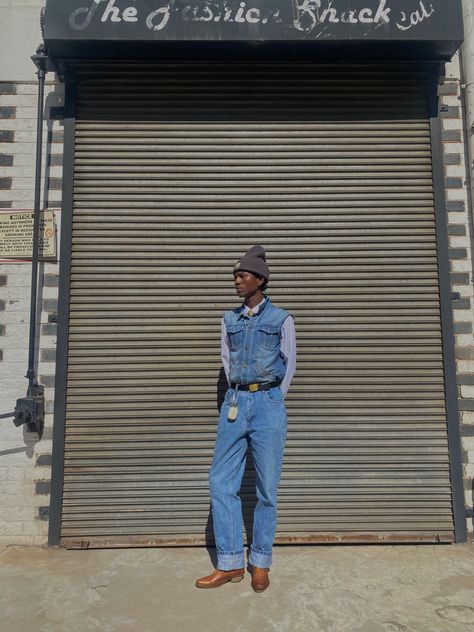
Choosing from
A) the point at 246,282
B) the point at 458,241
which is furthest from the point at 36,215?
the point at 458,241

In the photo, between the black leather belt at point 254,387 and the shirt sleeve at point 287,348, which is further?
the shirt sleeve at point 287,348

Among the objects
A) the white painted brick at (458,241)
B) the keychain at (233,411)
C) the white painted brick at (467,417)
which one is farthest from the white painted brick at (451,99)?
the keychain at (233,411)

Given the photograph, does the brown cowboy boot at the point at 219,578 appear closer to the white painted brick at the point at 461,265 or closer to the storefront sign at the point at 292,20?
the white painted brick at the point at 461,265

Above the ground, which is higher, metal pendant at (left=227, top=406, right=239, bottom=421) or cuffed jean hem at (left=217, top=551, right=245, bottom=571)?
metal pendant at (left=227, top=406, right=239, bottom=421)

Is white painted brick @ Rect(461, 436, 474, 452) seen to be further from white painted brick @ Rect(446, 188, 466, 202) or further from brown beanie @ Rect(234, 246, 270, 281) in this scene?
brown beanie @ Rect(234, 246, 270, 281)

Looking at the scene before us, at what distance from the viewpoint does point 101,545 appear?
3.56 metres

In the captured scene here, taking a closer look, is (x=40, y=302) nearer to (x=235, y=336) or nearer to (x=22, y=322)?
(x=22, y=322)

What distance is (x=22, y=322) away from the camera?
389 cm

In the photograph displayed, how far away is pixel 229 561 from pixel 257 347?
56.3 inches

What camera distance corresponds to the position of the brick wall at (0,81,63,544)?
12.3ft

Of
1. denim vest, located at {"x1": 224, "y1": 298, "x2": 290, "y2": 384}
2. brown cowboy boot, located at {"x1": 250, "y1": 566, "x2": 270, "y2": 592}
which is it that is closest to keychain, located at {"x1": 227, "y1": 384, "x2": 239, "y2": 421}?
denim vest, located at {"x1": 224, "y1": 298, "x2": 290, "y2": 384}

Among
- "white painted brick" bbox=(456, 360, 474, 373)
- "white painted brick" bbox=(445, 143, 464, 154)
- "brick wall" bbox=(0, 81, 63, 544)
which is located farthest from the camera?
"white painted brick" bbox=(445, 143, 464, 154)

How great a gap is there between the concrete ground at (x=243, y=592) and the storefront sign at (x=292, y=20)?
416 cm

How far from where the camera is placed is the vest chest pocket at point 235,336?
3.12m
